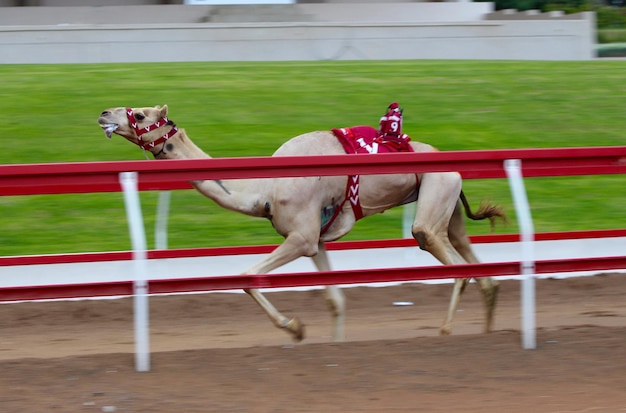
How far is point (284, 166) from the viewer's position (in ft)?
19.8

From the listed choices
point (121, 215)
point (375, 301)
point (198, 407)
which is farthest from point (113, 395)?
point (121, 215)

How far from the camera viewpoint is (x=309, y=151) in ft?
24.2

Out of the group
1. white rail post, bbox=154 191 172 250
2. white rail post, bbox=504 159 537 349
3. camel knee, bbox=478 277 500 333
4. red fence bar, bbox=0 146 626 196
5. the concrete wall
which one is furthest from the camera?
the concrete wall

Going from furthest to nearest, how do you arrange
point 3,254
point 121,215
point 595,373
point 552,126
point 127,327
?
1. point 552,126
2. point 121,215
3. point 3,254
4. point 127,327
5. point 595,373

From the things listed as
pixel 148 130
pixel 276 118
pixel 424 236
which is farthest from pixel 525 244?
pixel 276 118

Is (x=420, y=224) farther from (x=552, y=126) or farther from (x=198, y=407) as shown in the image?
(x=552, y=126)

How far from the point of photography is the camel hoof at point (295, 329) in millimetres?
6961

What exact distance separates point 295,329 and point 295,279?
0.99 meters

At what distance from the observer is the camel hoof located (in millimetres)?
6961

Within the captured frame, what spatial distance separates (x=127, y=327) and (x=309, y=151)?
2120 millimetres

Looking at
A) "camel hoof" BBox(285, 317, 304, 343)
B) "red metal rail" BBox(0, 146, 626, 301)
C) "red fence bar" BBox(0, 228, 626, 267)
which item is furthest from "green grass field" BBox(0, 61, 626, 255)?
"red metal rail" BBox(0, 146, 626, 301)

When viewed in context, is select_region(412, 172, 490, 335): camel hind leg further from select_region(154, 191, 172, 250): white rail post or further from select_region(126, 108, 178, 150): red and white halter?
select_region(154, 191, 172, 250): white rail post

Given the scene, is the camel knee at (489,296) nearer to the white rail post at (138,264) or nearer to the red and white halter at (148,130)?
the red and white halter at (148,130)

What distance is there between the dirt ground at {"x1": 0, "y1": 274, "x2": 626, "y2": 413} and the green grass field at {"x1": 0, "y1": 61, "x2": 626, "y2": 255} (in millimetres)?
2873
